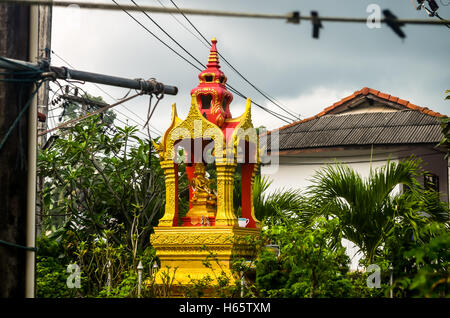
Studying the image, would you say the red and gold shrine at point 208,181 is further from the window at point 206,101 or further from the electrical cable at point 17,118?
the electrical cable at point 17,118

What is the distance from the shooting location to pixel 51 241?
484 inches

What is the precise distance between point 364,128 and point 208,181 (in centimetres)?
871

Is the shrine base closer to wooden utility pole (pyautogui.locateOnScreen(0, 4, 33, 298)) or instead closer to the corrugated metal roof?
wooden utility pole (pyautogui.locateOnScreen(0, 4, 33, 298))

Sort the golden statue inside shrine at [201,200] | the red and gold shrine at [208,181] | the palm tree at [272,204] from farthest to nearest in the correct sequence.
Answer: the palm tree at [272,204] < the golden statue inside shrine at [201,200] < the red and gold shrine at [208,181]

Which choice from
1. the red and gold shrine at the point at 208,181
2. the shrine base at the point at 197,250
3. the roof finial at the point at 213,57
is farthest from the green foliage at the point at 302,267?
the roof finial at the point at 213,57

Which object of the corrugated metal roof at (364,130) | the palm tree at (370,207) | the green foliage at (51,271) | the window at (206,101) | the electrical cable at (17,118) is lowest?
the green foliage at (51,271)

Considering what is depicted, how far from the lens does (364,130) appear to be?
18531mm

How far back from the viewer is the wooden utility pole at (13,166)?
573cm

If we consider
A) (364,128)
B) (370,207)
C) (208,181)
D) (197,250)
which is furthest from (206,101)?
(364,128)

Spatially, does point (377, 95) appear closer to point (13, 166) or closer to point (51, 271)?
point (51, 271)

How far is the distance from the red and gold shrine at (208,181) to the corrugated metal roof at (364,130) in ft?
24.7

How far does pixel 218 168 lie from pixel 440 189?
443 inches

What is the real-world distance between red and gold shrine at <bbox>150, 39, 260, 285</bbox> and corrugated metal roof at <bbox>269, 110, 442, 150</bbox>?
297 inches
